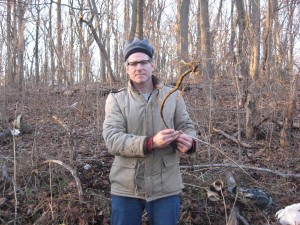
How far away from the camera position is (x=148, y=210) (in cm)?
247

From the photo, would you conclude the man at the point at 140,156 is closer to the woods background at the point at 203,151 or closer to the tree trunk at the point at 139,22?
the woods background at the point at 203,151

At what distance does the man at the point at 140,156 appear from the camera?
7.84 feet

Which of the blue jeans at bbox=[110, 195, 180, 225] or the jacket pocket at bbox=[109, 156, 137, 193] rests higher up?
the jacket pocket at bbox=[109, 156, 137, 193]

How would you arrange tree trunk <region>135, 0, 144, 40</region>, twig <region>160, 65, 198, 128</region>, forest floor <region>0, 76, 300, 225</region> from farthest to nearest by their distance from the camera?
1. tree trunk <region>135, 0, 144, 40</region>
2. forest floor <region>0, 76, 300, 225</region>
3. twig <region>160, 65, 198, 128</region>

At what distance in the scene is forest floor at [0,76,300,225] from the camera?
370 centimetres

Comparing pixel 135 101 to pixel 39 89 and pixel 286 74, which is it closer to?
pixel 286 74

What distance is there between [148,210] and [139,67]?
1037 millimetres

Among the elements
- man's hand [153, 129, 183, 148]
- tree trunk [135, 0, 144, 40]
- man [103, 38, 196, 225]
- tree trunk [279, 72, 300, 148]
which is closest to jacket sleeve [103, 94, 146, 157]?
man [103, 38, 196, 225]

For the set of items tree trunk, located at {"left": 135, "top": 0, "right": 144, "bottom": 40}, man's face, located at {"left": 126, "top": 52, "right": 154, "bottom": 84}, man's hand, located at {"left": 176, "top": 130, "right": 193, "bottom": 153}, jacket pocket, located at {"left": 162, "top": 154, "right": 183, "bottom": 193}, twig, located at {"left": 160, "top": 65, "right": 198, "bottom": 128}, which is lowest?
jacket pocket, located at {"left": 162, "top": 154, "right": 183, "bottom": 193}

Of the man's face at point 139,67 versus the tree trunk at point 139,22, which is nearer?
the man's face at point 139,67

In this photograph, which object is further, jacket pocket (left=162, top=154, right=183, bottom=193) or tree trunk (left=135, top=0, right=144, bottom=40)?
tree trunk (left=135, top=0, right=144, bottom=40)

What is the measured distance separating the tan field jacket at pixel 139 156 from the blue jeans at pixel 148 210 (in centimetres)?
6

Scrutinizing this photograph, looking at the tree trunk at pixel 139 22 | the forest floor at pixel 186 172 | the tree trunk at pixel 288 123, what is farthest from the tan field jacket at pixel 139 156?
the tree trunk at pixel 139 22

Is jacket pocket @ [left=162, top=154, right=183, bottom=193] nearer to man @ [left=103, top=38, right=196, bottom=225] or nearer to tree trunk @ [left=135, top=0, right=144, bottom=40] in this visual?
man @ [left=103, top=38, right=196, bottom=225]
